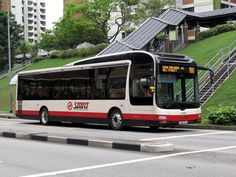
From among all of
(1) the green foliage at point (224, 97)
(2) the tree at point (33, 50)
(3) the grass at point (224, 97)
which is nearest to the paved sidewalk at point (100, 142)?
(3) the grass at point (224, 97)

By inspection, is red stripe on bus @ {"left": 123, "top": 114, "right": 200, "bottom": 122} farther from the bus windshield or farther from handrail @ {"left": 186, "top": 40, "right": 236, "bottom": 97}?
handrail @ {"left": 186, "top": 40, "right": 236, "bottom": 97}

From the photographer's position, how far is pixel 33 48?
325ft

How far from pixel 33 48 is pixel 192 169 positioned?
9263 cm

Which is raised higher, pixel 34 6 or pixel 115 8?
pixel 34 6

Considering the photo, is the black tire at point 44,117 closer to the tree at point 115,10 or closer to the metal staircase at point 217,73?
the metal staircase at point 217,73

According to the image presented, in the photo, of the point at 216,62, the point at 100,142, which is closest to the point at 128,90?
the point at 100,142

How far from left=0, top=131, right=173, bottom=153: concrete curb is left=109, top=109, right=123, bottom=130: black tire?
5118mm

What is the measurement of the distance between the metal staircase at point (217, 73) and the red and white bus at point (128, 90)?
639cm

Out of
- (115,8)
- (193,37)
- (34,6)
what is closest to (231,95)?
(193,37)

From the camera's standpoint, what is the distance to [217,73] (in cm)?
2866

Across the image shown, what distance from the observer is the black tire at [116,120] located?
20172 mm

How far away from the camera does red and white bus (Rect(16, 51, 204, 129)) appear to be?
18.6m

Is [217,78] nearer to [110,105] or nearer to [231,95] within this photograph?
[231,95]

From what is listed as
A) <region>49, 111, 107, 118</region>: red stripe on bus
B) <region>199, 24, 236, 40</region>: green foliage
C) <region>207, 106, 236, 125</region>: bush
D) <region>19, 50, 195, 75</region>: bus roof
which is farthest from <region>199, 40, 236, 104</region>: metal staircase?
<region>199, 24, 236, 40</region>: green foliage
